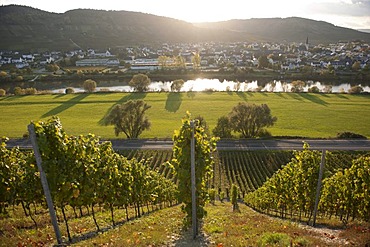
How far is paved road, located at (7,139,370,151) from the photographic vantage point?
145 feet

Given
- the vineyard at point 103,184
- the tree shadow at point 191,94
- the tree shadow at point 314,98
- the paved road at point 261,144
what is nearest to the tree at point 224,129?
the paved road at point 261,144

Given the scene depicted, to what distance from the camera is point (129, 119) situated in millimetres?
50875

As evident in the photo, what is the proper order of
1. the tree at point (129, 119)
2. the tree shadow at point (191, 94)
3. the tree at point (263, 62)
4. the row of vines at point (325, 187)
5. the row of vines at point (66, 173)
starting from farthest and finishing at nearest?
the tree at point (263, 62)
the tree shadow at point (191, 94)
the tree at point (129, 119)
the row of vines at point (325, 187)
the row of vines at point (66, 173)

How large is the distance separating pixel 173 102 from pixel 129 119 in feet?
92.7

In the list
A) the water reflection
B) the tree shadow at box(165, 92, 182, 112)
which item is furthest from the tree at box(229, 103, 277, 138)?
the water reflection

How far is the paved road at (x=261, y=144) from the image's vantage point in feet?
145

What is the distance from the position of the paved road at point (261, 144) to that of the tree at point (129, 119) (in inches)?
129

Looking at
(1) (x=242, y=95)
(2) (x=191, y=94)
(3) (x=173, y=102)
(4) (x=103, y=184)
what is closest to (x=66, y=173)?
(4) (x=103, y=184)

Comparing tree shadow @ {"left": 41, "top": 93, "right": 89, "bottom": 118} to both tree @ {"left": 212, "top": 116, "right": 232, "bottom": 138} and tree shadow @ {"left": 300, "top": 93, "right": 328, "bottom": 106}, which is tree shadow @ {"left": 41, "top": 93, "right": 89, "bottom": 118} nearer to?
tree @ {"left": 212, "top": 116, "right": 232, "bottom": 138}

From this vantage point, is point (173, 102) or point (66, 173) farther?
point (173, 102)

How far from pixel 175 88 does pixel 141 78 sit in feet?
35.5

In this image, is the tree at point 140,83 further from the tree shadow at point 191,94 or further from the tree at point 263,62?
the tree at point 263,62

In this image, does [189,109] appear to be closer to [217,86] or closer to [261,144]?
[261,144]

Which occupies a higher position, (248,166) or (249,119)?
(249,119)
